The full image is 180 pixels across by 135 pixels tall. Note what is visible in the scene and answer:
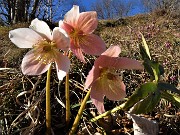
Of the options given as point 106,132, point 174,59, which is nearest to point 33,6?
point 174,59

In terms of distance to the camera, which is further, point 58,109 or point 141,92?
point 58,109

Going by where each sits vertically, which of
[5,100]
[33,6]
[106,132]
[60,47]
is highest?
[33,6]

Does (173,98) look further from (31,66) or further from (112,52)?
(31,66)

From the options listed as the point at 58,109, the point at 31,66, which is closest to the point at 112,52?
the point at 31,66

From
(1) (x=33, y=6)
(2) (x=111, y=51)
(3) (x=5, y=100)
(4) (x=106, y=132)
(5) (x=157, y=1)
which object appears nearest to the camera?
(2) (x=111, y=51)

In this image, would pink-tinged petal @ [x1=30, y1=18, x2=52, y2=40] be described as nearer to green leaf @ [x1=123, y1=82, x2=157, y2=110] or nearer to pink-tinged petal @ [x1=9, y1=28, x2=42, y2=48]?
pink-tinged petal @ [x1=9, y1=28, x2=42, y2=48]

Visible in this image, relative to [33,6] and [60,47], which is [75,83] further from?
[33,6]
